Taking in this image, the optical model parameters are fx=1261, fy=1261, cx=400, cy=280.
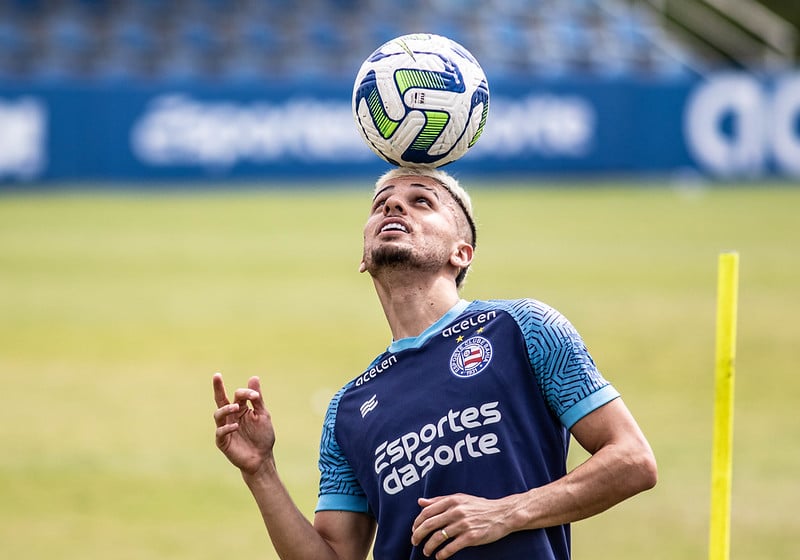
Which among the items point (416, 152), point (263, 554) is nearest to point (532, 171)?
point (263, 554)

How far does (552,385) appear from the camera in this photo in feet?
12.5

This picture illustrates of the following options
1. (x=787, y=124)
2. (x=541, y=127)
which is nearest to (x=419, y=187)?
(x=787, y=124)

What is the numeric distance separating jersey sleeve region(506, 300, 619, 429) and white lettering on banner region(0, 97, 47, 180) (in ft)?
87.2

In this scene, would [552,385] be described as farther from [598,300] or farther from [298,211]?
[298,211]

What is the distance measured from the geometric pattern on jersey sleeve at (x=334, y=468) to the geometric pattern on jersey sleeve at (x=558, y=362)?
74cm

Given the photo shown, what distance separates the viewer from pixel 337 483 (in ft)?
13.9

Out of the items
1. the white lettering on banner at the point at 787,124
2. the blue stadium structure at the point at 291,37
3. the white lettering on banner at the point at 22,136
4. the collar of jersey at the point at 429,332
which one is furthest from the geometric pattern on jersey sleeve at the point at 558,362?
the blue stadium structure at the point at 291,37

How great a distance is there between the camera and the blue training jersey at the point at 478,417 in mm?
3785

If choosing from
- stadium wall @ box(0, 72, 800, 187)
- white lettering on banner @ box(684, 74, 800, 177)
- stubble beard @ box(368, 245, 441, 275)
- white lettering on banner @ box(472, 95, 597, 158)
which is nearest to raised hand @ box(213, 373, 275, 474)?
stubble beard @ box(368, 245, 441, 275)

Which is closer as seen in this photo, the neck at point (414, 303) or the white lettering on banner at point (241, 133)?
the neck at point (414, 303)

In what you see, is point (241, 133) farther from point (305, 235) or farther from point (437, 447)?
point (437, 447)

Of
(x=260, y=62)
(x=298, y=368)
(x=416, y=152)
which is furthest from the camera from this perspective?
(x=260, y=62)

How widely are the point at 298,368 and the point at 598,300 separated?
450 cm

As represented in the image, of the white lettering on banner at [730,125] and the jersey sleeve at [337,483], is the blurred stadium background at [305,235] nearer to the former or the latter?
the white lettering on banner at [730,125]
